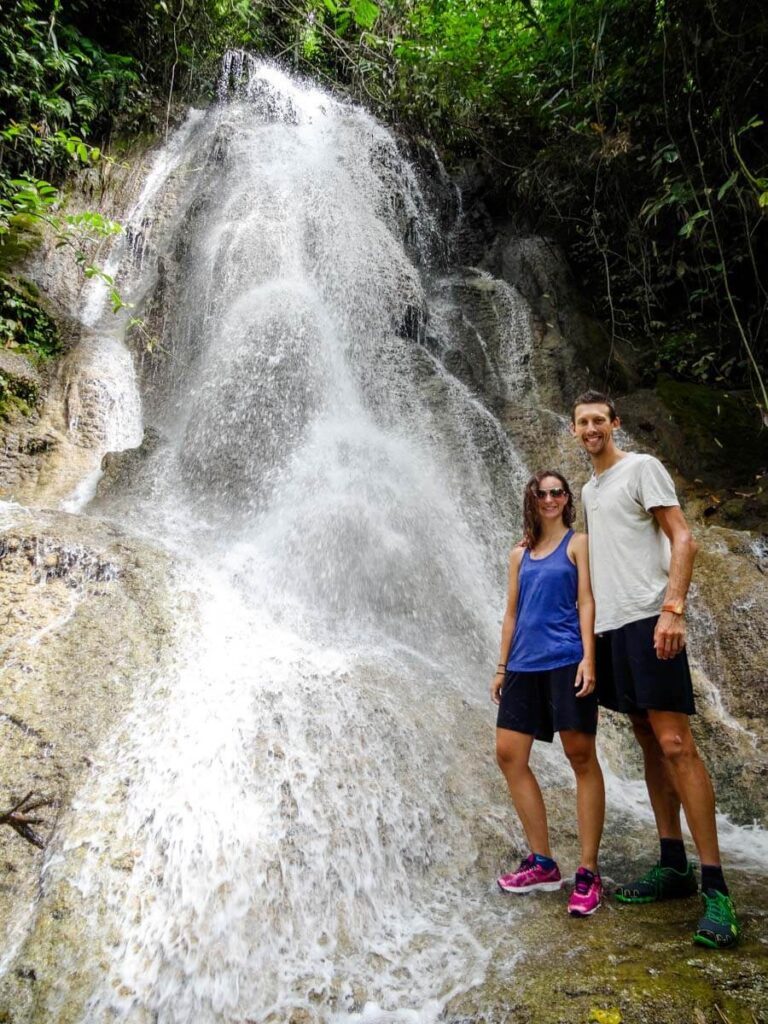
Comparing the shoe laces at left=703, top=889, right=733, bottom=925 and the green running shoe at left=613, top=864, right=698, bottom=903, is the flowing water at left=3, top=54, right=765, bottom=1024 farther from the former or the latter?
the shoe laces at left=703, top=889, right=733, bottom=925

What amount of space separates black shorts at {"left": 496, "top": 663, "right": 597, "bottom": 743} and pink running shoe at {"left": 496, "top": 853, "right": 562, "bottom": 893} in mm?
548

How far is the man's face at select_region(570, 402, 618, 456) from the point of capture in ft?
Answer: 9.11

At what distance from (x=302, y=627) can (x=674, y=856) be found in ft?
8.70

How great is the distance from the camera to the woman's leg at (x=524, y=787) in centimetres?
276


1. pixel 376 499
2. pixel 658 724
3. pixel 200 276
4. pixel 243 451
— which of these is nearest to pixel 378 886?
pixel 658 724

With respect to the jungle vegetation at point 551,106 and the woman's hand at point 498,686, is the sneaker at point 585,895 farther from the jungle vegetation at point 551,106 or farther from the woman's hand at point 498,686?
the jungle vegetation at point 551,106

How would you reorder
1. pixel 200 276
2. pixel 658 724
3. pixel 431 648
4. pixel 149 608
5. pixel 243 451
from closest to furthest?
1. pixel 658 724
2. pixel 149 608
3. pixel 431 648
4. pixel 243 451
5. pixel 200 276

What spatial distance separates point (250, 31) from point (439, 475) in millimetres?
11293

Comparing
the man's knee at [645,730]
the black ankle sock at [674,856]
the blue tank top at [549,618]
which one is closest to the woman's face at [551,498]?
the blue tank top at [549,618]

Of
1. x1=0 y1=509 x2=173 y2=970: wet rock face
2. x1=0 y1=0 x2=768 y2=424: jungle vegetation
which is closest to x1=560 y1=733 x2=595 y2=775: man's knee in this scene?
x1=0 y1=509 x2=173 y2=970: wet rock face

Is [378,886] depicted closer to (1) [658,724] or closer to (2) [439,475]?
(1) [658,724]

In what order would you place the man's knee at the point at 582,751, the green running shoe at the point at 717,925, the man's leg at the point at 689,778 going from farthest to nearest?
the man's knee at the point at 582,751 < the man's leg at the point at 689,778 < the green running shoe at the point at 717,925

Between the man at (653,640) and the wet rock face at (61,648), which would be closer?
the man at (653,640)

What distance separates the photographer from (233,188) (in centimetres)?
1002
